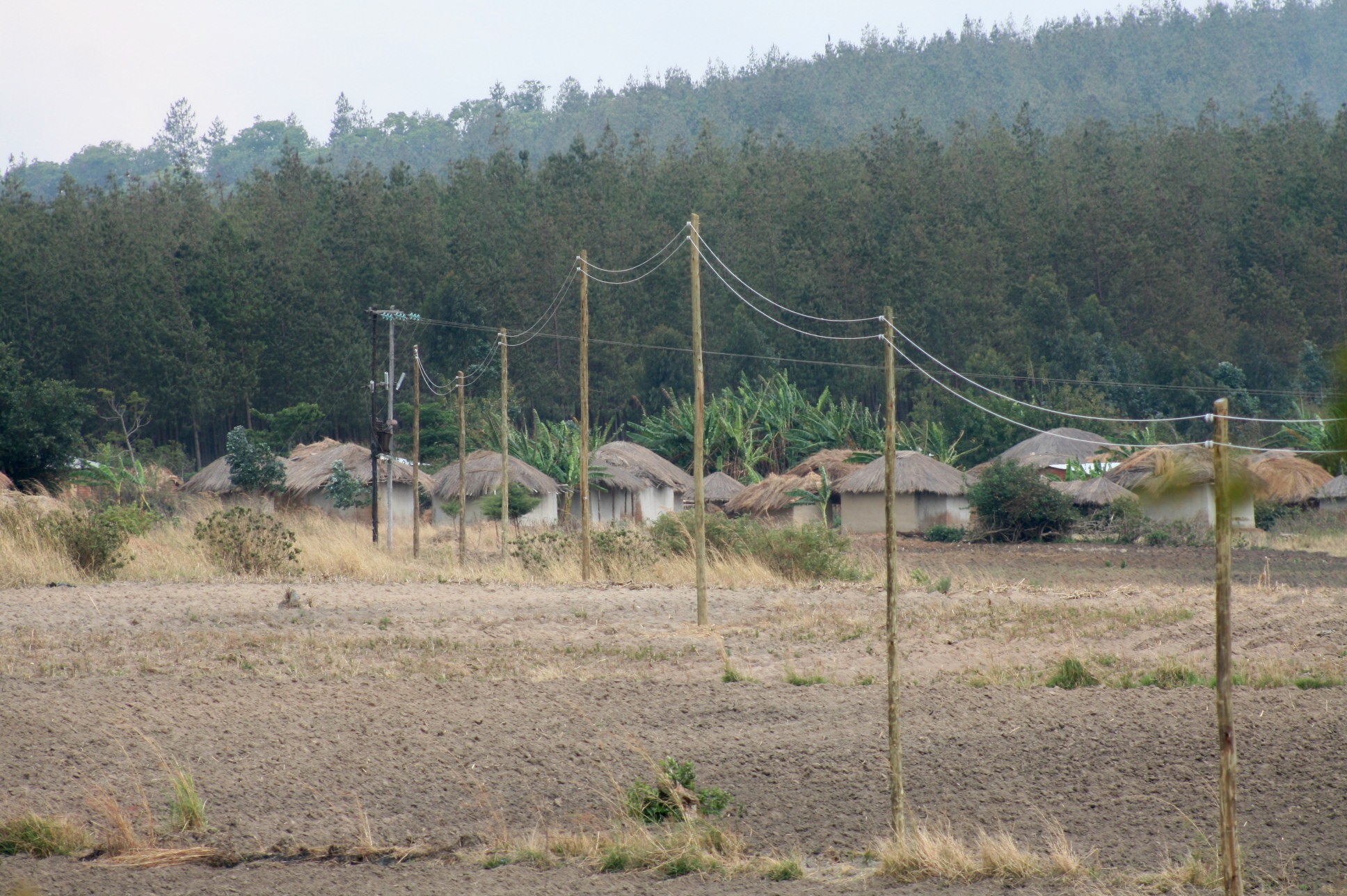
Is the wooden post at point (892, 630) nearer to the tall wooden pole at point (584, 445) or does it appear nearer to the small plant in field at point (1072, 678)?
the small plant in field at point (1072, 678)

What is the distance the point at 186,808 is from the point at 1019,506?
3026 centimetres

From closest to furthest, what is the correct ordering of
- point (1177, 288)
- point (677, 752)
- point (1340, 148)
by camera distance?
point (677, 752), point (1177, 288), point (1340, 148)

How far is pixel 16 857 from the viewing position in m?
9.25

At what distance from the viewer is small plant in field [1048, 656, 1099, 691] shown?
42.4 ft

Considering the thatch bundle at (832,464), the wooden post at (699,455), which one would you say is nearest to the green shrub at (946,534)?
the thatch bundle at (832,464)

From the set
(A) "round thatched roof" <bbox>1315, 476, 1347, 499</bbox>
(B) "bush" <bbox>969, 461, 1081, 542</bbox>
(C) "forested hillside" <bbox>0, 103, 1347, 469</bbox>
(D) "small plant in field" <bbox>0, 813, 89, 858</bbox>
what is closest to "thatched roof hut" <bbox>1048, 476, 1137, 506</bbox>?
(B) "bush" <bbox>969, 461, 1081, 542</bbox>

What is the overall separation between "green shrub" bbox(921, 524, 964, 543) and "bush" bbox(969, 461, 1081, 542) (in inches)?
32.6

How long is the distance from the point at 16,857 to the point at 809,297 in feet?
183

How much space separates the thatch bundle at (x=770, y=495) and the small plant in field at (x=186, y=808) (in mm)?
31622

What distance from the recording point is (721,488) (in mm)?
45000

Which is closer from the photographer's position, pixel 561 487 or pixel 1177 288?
pixel 561 487

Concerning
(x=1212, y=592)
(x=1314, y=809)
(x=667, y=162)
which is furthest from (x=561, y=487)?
(x=667, y=162)

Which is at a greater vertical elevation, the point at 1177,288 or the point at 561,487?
the point at 1177,288

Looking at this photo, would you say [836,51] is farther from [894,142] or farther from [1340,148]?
[1340,148]
